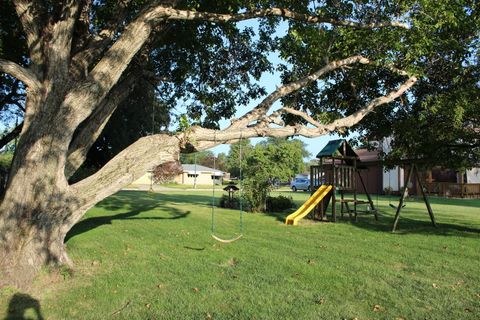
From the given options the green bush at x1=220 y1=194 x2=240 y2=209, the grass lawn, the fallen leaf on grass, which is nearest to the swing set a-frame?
the grass lawn

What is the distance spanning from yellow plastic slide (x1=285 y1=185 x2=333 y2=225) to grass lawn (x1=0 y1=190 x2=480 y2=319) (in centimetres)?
243

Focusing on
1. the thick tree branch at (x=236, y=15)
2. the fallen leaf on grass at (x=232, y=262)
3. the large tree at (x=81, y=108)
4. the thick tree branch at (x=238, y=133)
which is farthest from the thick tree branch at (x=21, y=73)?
the fallen leaf on grass at (x=232, y=262)

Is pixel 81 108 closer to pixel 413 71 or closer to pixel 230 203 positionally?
pixel 413 71

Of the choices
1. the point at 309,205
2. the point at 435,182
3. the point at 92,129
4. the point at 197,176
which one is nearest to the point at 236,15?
the point at 92,129

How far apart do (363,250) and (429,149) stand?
5442mm

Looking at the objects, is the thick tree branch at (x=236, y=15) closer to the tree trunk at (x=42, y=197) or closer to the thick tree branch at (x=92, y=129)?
the thick tree branch at (x=92, y=129)

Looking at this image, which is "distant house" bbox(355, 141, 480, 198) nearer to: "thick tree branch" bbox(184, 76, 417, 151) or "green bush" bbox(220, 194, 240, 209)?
"green bush" bbox(220, 194, 240, 209)

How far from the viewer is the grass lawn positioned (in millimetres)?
5477

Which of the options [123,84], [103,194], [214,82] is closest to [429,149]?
[214,82]

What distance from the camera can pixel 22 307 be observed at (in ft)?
18.4

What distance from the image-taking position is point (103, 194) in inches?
284

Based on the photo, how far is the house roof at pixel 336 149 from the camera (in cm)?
1616

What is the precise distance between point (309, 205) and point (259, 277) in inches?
347

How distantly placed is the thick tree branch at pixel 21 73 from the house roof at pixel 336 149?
37.2 feet
